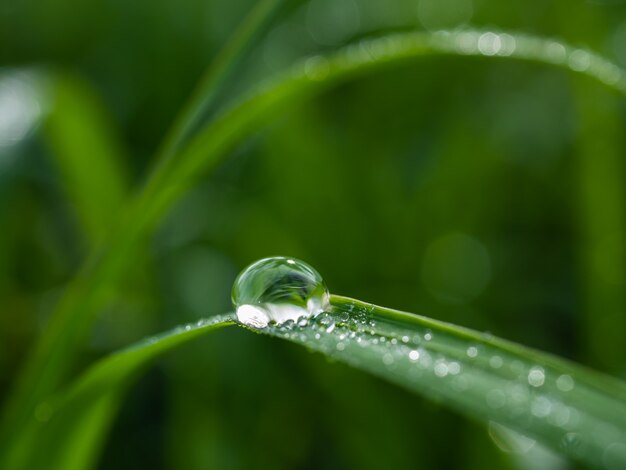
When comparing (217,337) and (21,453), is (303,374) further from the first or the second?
(21,453)

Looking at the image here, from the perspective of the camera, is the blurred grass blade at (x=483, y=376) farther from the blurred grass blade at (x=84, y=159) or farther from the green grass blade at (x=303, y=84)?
the blurred grass blade at (x=84, y=159)

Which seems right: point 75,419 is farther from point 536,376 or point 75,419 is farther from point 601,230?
point 601,230

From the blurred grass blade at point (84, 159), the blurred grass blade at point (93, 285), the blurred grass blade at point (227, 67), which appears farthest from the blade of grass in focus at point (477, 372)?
the blurred grass blade at point (84, 159)

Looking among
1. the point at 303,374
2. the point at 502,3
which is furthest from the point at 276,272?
the point at 502,3

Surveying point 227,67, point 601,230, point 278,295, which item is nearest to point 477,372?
point 278,295

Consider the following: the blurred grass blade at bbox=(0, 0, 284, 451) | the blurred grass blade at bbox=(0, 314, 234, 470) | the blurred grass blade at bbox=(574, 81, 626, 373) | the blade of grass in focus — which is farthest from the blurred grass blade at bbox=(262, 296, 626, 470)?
the blurred grass blade at bbox=(574, 81, 626, 373)

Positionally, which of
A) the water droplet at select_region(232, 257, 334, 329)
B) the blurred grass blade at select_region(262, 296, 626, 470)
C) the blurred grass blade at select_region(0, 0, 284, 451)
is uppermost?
the blurred grass blade at select_region(0, 0, 284, 451)

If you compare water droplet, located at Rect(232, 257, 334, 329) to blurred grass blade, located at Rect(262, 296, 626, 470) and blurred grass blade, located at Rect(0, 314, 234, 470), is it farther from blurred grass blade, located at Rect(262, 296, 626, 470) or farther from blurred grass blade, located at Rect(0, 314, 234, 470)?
blurred grass blade, located at Rect(0, 314, 234, 470)
